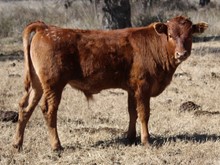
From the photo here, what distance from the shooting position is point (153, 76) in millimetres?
7047

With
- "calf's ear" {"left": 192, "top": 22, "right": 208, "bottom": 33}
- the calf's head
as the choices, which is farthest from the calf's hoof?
"calf's ear" {"left": 192, "top": 22, "right": 208, "bottom": 33}

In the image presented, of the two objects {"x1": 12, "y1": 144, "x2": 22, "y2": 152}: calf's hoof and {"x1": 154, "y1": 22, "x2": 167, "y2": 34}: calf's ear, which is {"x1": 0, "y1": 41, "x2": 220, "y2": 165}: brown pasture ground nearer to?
{"x1": 12, "y1": 144, "x2": 22, "y2": 152}: calf's hoof

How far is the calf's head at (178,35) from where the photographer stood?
22.5 feet

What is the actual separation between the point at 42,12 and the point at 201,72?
13.8 metres

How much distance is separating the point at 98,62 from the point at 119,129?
1453 mm

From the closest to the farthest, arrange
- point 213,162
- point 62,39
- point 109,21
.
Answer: point 213,162
point 62,39
point 109,21

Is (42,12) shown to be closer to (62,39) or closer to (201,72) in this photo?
(201,72)

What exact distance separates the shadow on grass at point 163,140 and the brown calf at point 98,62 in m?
0.24

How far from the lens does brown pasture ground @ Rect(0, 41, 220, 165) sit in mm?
6504

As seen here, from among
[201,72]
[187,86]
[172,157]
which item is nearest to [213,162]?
[172,157]

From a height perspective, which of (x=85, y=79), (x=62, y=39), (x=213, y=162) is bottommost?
(x=213, y=162)

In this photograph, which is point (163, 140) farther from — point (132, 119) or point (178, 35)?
point (178, 35)

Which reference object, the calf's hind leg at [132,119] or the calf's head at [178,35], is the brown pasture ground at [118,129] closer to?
the calf's hind leg at [132,119]

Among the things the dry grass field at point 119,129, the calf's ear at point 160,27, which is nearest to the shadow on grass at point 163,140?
the dry grass field at point 119,129
